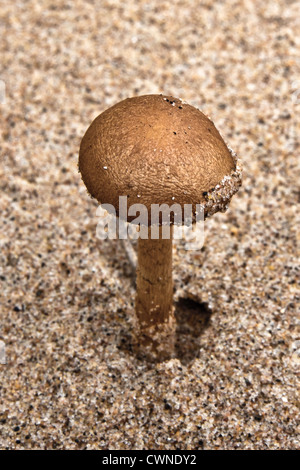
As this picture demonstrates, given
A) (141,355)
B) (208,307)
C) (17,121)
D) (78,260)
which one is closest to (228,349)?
(208,307)

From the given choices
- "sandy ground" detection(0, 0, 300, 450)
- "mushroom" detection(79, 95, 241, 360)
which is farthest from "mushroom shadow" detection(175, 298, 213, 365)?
"mushroom" detection(79, 95, 241, 360)

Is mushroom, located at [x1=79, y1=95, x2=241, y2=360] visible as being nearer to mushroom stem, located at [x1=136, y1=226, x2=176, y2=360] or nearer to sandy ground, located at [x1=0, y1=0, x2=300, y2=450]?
mushroom stem, located at [x1=136, y1=226, x2=176, y2=360]

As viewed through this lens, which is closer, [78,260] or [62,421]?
[62,421]

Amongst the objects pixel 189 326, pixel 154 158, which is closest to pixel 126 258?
pixel 189 326

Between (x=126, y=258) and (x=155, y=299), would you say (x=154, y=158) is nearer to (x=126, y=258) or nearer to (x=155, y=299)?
(x=155, y=299)

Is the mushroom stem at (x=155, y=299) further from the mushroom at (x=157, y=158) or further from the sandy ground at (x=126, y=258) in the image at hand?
the mushroom at (x=157, y=158)
